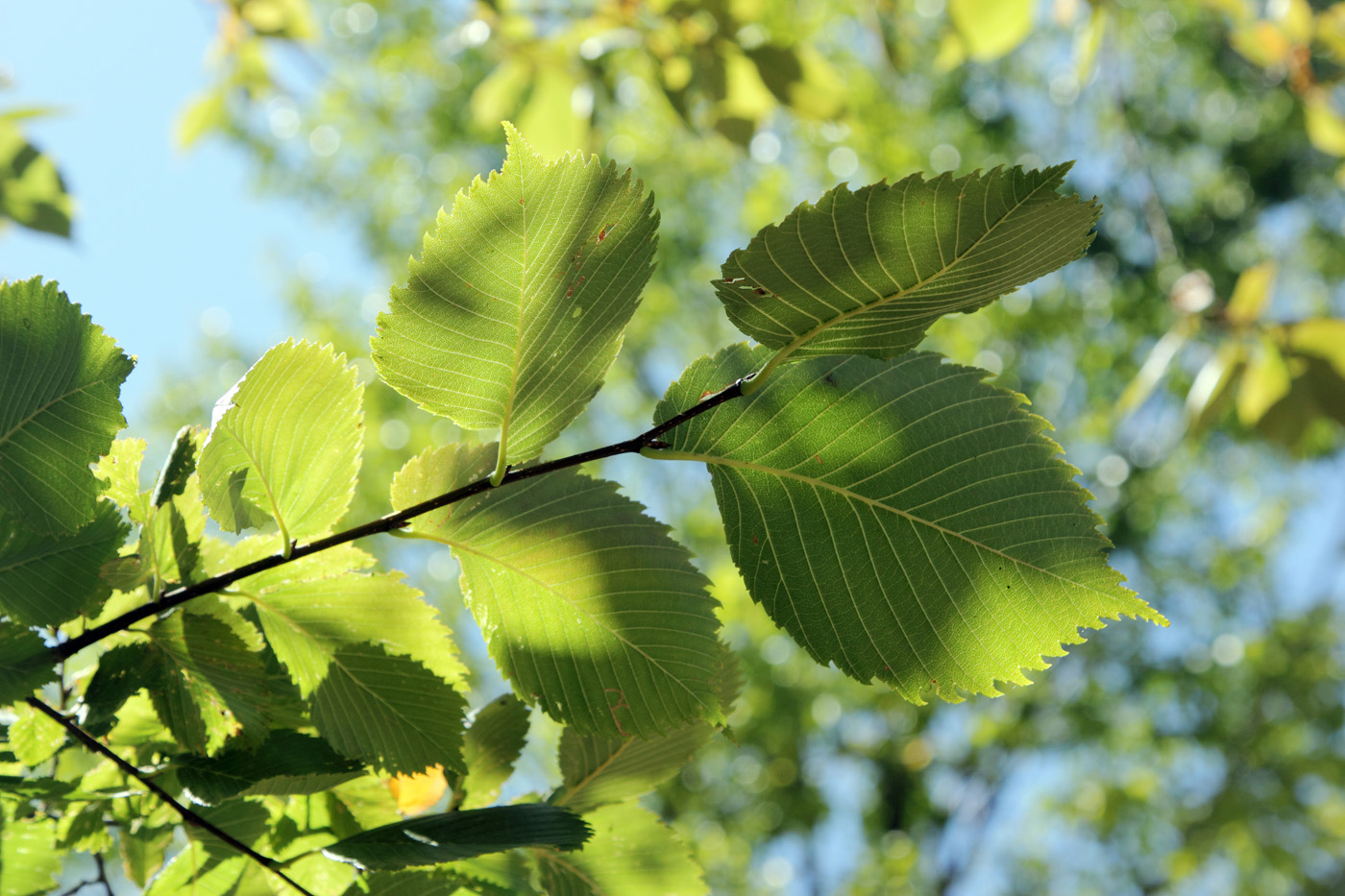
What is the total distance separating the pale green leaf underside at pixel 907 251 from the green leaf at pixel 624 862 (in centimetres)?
36

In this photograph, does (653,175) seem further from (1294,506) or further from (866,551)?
(866,551)

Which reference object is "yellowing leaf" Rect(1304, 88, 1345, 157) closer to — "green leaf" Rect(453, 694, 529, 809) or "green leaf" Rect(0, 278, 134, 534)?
"green leaf" Rect(453, 694, 529, 809)

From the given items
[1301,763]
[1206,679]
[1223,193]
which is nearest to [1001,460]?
[1301,763]

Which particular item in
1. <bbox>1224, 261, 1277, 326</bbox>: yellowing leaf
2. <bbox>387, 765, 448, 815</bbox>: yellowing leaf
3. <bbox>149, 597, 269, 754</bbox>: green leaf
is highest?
<bbox>1224, 261, 1277, 326</bbox>: yellowing leaf

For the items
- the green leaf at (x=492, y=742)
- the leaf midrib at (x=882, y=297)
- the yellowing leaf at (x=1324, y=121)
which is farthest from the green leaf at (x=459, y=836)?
the yellowing leaf at (x=1324, y=121)

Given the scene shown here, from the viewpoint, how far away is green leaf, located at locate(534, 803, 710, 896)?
0.56 m

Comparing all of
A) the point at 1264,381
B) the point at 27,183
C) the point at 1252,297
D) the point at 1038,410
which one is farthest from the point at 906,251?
the point at 1038,410

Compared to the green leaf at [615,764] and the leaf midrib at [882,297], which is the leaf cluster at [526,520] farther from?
the green leaf at [615,764]

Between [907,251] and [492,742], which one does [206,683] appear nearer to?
[492,742]

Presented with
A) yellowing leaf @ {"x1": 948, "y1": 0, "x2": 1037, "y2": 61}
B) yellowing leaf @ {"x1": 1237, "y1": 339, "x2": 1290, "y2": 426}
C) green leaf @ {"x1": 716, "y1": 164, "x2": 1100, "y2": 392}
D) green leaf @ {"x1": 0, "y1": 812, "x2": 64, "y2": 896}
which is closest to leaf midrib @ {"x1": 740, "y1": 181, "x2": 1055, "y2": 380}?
green leaf @ {"x1": 716, "y1": 164, "x2": 1100, "y2": 392}

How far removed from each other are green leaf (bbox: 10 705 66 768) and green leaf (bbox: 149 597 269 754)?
0.06m

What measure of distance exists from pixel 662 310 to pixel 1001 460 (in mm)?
9008

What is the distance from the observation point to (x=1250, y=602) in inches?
358

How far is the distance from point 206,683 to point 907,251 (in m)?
0.38
